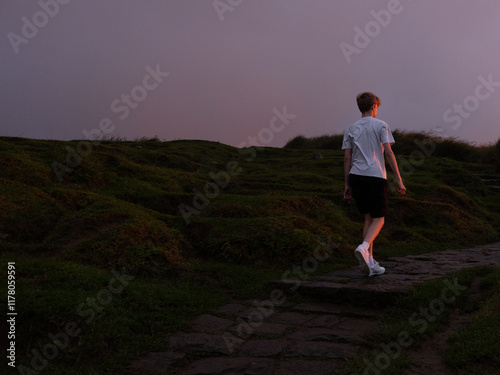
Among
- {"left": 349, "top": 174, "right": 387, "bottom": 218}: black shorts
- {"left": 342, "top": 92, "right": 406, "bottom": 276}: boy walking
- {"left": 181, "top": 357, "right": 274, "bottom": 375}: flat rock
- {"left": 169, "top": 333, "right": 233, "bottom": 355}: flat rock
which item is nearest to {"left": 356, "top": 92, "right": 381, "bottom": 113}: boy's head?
{"left": 342, "top": 92, "right": 406, "bottom": 276}: boy walking

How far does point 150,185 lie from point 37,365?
5504mm

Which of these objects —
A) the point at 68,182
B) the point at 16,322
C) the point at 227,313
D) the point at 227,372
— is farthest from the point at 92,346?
the point at 68,182

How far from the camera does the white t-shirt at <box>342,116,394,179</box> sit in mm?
5348

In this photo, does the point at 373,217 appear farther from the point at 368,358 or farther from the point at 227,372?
the point at 227,372

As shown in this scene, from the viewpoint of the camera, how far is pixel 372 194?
5324mm

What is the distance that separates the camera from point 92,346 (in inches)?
137

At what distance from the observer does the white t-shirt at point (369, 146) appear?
535 centimetres

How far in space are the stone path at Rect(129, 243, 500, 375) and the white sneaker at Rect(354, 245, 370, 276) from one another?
0.09m

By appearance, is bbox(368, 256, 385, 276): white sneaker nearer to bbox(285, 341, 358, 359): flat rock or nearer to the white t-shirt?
the white t-shirt

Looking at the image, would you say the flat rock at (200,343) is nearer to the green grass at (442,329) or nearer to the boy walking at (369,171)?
the green grass at (442,329)
